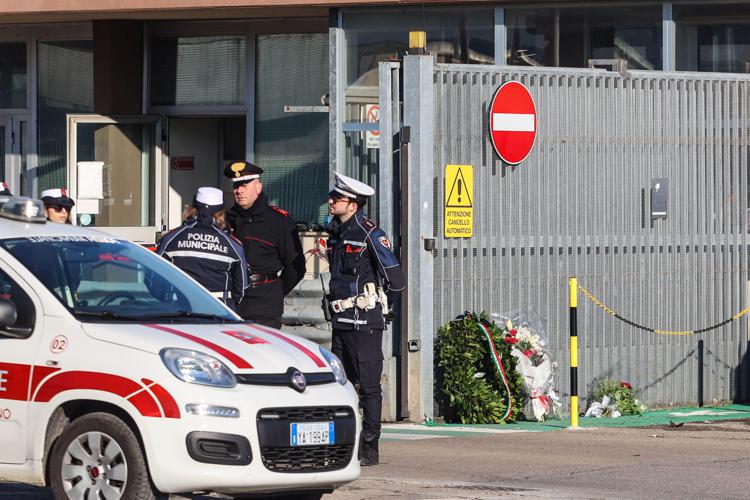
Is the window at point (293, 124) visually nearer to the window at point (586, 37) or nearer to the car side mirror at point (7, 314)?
the window at point (586, 37)

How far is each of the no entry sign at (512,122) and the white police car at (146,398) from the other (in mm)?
6041

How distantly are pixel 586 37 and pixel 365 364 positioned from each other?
689 cm

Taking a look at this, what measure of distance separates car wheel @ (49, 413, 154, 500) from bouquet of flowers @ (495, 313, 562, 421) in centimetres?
653

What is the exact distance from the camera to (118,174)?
63.4 ft

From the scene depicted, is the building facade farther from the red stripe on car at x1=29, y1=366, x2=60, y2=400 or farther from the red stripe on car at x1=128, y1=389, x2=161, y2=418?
the red stripe on car at x1=128, y1=389, x2=161, y2=418

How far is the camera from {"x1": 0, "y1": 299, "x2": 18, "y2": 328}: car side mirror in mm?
7406

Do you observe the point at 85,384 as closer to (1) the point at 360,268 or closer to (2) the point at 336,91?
(1) the point at 360,268

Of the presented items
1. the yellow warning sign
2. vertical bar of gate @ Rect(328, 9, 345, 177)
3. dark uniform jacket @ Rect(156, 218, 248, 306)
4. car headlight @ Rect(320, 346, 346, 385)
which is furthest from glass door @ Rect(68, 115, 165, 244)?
car headlight @ Rect(320, 346, 346, 385)

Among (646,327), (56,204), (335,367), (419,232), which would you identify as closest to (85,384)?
(335,367)

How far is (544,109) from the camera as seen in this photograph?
1395 cm

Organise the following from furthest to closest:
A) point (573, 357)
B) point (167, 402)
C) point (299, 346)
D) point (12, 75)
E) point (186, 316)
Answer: point (12, 75)
point (573, 357)
point (186, 316)
point (299, 346)
point (167, 402)

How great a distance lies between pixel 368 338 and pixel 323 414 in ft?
9.64

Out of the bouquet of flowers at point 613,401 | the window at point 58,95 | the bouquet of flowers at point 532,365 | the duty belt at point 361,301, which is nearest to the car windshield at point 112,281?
the duty belt at point 361,301

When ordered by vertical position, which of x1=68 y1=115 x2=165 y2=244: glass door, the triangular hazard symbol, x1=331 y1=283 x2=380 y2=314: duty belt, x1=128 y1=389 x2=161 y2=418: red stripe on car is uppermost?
x1=68 y1=115 x2=165 y2=244: glass door
